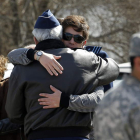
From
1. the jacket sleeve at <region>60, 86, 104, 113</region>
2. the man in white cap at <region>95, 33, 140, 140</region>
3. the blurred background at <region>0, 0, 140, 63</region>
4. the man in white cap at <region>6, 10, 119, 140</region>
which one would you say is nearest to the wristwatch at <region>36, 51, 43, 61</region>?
the man in white cap at <region>6, 10, 119, 140</region>

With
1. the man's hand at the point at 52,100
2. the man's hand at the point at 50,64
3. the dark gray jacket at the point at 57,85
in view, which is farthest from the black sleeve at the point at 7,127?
the man's hand at the point at 50,64

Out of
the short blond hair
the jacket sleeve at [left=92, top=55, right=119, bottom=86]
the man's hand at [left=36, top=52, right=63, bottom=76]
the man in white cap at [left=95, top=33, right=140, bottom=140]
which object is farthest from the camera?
the short blond hair

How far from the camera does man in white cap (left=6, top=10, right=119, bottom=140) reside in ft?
7.61

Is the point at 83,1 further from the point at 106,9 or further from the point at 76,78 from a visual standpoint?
the point at 76,78

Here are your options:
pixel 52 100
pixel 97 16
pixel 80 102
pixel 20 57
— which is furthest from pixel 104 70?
pixel 97 16

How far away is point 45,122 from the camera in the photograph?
7.57ft

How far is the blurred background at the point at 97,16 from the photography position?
8625 millimetres

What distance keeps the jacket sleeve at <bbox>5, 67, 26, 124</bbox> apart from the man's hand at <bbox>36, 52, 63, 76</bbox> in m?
0.21

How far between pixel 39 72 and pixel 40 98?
181 millimetres

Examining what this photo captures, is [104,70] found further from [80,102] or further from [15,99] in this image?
[15,99]

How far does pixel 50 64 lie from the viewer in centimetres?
230

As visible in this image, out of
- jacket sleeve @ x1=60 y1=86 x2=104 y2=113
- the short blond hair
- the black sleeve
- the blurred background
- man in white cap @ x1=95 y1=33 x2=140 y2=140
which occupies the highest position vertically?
man in white cap @ x1=95 y1=33 x2=140 y2=140

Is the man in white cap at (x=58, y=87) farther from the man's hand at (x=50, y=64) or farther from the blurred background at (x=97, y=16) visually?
the blurred background at (x=97, y=16)

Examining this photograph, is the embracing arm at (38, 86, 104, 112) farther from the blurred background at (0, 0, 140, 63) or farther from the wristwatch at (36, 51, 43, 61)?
the blurred background at (0, 0, 140, 63)
